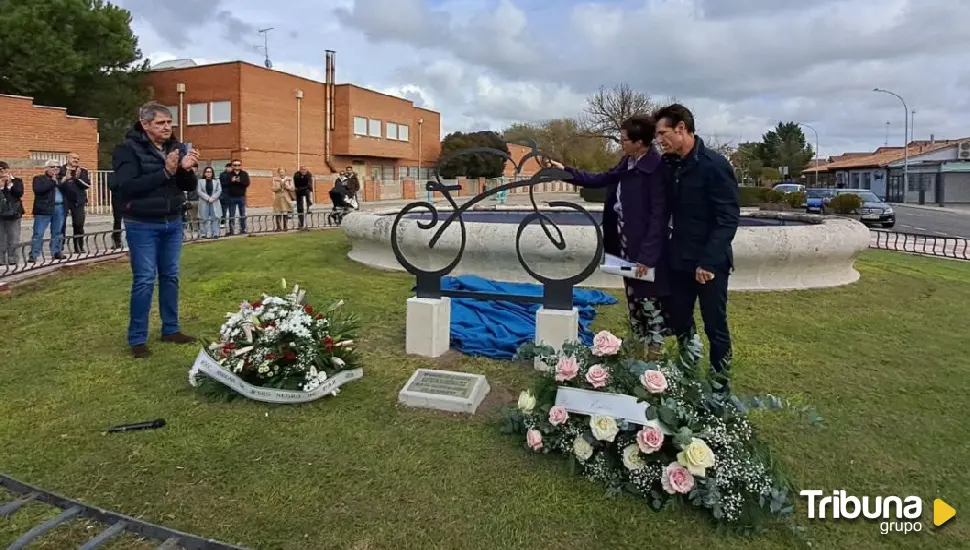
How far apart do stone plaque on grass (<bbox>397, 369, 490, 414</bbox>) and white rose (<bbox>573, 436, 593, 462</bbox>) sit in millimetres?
903

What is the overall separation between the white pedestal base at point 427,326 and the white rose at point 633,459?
2194mm

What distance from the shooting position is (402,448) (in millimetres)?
3459

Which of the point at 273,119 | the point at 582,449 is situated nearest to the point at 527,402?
the point at 582,449

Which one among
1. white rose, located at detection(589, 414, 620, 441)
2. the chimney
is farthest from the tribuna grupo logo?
the chimney

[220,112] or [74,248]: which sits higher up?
[220,112]

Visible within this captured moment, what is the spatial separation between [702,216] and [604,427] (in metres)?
1.40

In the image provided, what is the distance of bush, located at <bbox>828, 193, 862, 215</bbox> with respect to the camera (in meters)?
23.9

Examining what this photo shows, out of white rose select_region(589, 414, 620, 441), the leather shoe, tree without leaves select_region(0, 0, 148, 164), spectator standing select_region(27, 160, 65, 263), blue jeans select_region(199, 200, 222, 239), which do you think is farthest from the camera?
tree without leaves select_region(0, 0, 148, 164)

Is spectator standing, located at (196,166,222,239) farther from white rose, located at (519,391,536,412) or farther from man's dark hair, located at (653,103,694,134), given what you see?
man's dark hair, located at (653,103,694,134)

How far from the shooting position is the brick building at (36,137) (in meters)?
23.6

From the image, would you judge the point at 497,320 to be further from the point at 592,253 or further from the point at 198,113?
the point at 198,113

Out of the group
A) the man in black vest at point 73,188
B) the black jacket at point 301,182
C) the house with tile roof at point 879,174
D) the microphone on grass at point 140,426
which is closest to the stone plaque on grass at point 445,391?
the microphone on grass at point 140,426

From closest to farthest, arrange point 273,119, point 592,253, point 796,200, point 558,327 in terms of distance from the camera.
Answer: point 558,327 → point 592,253 → point 796,200 → point 273,119

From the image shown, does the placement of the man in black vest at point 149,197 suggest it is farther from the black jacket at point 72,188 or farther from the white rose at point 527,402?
the black jacket at point 72,188
